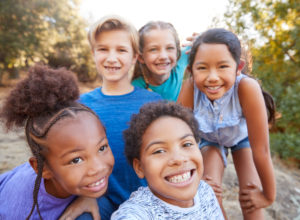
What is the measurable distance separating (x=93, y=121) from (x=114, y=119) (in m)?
0.42

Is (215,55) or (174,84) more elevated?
(215,55)

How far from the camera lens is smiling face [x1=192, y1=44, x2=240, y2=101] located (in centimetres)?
168

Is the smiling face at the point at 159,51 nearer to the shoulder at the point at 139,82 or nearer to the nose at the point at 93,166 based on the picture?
the shoulder at the point at 139,82

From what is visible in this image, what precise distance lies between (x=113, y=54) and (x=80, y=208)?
115cm

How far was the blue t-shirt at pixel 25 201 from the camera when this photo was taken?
4.48ft

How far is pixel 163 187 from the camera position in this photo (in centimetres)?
130

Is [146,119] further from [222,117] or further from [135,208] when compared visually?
[222,117]

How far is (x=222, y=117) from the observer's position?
75.1 inches

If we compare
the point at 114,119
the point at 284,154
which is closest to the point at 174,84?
the point at 114,119

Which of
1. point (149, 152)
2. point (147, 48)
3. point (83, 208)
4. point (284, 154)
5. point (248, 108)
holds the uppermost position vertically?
point (147, 48)

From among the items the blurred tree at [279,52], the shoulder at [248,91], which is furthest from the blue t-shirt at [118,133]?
the blurred tree at [279,52]

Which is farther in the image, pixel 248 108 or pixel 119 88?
pixel 119 88

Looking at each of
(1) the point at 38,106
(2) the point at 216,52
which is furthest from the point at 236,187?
(1) the point at 38,106

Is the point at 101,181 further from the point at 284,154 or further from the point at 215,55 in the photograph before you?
the point at 284,154
